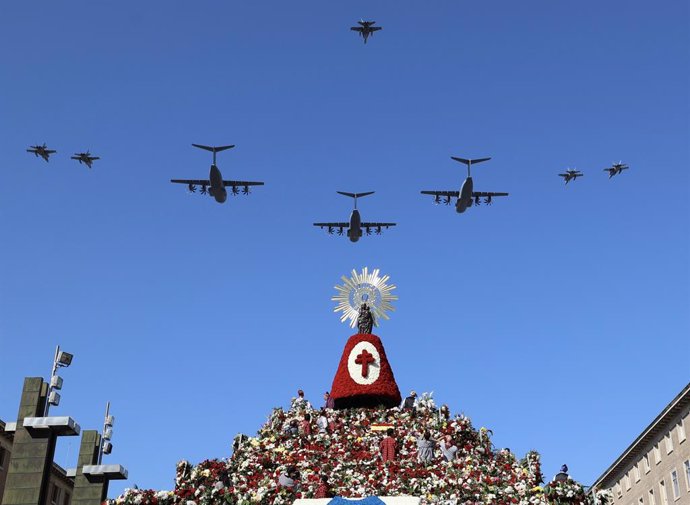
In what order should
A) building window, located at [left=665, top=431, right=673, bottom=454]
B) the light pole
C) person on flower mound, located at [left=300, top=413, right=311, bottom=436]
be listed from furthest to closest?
building window, located at [left=665, top=431, right=673, bottom=454]
person on flower mound, located at [left=300, top=413, right=311, bottom=436]
the light pole

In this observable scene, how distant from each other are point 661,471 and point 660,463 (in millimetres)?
667

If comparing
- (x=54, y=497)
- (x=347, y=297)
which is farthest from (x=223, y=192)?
(x=54, y=497)

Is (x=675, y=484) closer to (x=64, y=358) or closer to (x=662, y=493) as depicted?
(x=662, y=493)

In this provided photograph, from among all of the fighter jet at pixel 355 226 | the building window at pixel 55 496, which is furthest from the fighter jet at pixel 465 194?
the building window at pixel 55 496

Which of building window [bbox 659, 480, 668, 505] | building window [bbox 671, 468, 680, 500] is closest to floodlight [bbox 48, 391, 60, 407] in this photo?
building window [bbox 671, 468, 680, 500]

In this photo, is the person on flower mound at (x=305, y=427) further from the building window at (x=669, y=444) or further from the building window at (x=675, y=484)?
the building window at (x=669, y=444)

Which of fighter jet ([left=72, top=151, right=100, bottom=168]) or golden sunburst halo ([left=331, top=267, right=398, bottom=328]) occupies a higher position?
fighter jet ([left=72, top=151, right=100, bottom=168])

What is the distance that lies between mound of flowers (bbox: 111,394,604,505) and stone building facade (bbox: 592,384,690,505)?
23.2 metres

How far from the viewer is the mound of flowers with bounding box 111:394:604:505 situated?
2769cm

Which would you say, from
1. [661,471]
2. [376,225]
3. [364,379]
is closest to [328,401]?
[364,379]

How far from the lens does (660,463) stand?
64.8 meters

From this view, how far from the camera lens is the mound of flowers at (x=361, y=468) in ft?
90.8

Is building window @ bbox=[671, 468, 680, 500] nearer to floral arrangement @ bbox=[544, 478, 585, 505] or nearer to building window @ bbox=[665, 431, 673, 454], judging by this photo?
building window @ bbox=[665, 431, 673, 454]

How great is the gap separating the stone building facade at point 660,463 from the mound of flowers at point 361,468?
2320 centimetres
